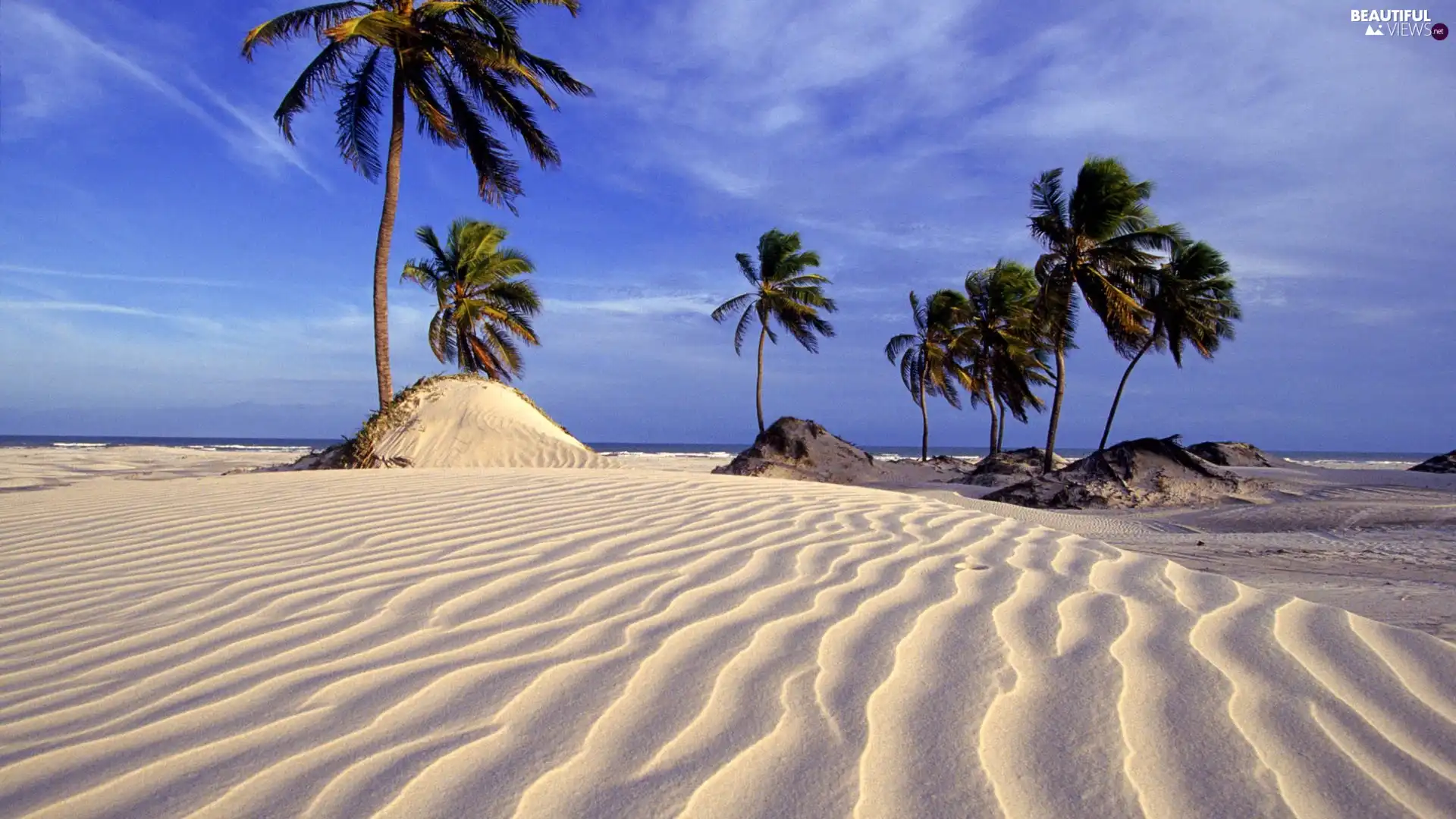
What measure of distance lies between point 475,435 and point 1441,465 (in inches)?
610

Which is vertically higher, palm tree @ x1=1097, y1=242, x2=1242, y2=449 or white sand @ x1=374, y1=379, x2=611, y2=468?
palm tree @ x1=1097, y1=242, x2=1242, y2=449

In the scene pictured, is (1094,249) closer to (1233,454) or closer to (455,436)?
(1233,454)

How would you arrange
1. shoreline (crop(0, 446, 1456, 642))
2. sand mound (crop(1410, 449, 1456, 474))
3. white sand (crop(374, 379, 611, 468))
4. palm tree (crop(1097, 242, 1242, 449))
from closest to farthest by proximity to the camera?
shoreline (crop(0, 446, 1456, 642)), white sand (crop(374, 379, 611, 468)), sand mound (crop(1410, 449, 1456, 474)), palm tree (crop(1097, 242, 1242, 449))

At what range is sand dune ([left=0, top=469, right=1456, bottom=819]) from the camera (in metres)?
1.46

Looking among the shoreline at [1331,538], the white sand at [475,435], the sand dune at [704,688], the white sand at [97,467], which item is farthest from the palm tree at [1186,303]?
the white sand at [97,467]

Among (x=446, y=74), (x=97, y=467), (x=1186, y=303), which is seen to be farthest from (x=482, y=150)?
(x=1186, y=303)

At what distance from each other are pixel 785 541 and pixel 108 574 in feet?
9.70

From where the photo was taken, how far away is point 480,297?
76.7ft

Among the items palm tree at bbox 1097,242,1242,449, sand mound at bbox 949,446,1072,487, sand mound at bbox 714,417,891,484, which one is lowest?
sand mound at bbox 949,446,1072,487

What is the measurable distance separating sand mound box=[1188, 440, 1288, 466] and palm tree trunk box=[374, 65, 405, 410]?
1619 cm

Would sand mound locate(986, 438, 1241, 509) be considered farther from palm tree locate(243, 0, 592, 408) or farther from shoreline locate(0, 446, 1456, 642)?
palm tree locate(243, 0, 592, 408)

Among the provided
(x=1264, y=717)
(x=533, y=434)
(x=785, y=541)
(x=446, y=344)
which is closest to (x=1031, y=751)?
(x=1264, y=717)

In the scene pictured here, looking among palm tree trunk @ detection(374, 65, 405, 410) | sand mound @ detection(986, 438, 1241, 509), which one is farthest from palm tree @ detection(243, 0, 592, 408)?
sand mound @ detection(986, 438, 1241, 509)

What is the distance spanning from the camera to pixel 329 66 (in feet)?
40.4
